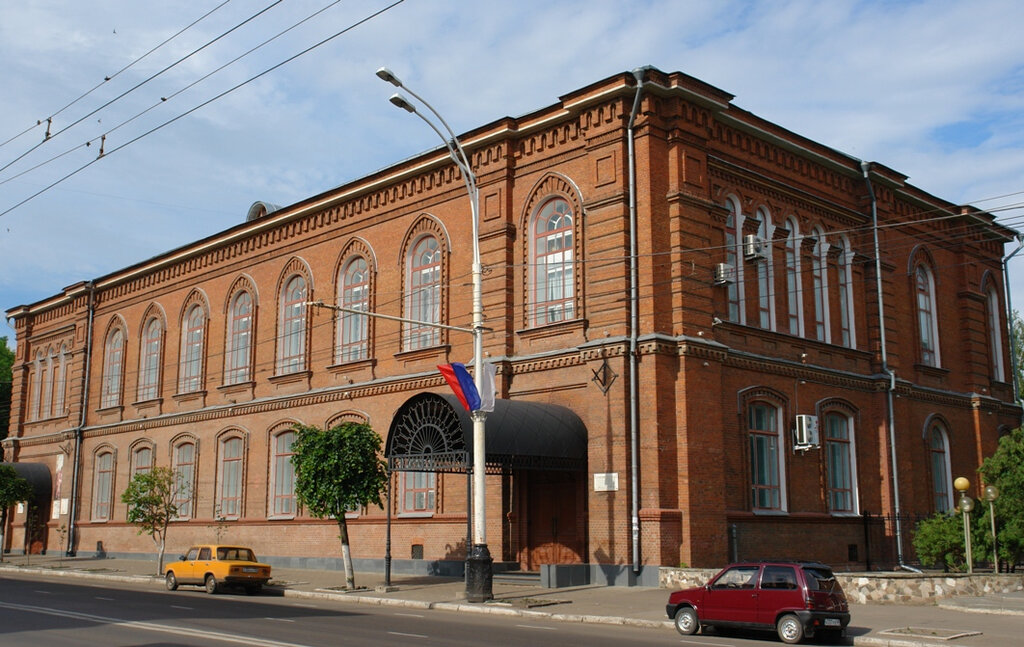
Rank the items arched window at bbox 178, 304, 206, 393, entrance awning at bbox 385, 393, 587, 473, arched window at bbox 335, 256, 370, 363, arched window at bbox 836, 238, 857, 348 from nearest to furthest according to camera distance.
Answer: entrance awning at bbox 385, 393, 587, 473 < arched window at bbox 836, 238, 857, 348 < arched window at bbox 335, 256, 370, 363 < arched window at bbox 178, 304, 206, 393

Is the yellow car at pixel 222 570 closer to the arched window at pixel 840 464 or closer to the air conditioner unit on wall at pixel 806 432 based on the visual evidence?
the air conditioner unit on wall at pixel 806 432

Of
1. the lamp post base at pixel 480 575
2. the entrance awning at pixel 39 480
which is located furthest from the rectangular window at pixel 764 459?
the entrance awning at pixel 39 480

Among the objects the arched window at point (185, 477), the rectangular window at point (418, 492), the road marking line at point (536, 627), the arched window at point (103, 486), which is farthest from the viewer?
the arched window at point (103, 486)

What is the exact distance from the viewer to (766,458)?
2716 cm

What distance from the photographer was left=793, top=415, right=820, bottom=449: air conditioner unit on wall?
27250mm

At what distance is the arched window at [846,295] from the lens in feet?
101

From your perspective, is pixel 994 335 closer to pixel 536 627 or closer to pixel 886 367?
pixel 886 367

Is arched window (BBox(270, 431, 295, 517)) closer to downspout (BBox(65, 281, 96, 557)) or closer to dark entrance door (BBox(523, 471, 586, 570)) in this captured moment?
dark entrance door (BBox(523, 471, 586, 570))

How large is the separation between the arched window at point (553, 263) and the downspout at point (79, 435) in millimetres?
27961

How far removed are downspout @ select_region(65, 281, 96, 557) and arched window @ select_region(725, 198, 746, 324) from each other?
32.1m

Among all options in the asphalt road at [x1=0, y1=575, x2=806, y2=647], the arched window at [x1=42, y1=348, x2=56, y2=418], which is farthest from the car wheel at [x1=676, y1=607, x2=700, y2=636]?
the arched window at [x1=42, y1=348, x2=56, y2=418]

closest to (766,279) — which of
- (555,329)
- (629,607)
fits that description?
(555,329)

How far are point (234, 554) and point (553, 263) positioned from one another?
11684mm

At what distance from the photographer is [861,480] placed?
29594 millimetres
